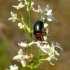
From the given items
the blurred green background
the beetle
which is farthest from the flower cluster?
the blurred green background

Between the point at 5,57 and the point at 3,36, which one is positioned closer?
the point at 5,57

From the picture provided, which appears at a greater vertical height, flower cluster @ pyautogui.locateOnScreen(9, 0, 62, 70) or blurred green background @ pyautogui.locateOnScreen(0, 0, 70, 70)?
blurred green background @ pyautogui.locateOnScreen(0, 0, 70, 70)

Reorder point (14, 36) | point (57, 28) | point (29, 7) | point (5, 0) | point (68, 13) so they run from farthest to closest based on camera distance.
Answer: point (5, 0) < point (68, 13) < point (57, 28) < point (14, 36) < point (29, 7)

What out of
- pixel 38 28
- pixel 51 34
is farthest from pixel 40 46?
pixel 51 34

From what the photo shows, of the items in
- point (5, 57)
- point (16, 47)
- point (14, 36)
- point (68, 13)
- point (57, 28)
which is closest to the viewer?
point (5, 57)

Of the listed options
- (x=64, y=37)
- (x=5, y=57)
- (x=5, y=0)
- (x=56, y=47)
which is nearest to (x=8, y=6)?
(x=5, y=0)

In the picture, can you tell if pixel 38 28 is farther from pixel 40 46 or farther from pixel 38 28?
pixel 40 46

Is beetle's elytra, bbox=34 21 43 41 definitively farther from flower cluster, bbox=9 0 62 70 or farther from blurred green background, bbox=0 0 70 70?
blurred green background, bbox=0 0 70 70

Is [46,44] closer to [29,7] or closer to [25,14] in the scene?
[29,7]
